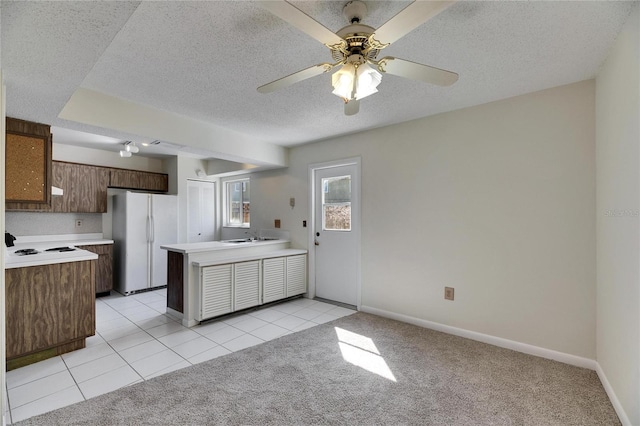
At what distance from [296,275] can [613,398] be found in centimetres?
333

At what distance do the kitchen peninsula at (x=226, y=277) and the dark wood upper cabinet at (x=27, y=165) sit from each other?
4.35 feet

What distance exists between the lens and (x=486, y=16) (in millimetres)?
1622

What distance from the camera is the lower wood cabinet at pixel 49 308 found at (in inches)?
95.0

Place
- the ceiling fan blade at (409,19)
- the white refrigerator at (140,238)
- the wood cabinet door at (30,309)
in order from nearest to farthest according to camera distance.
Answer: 1. the ceiling fan blade at (409,19)
2. the wood cabinet door at (30,309)
3. the white refrigerator at (140,238)

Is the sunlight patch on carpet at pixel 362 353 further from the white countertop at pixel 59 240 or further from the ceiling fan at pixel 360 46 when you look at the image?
the white countertop at pixel 59 240

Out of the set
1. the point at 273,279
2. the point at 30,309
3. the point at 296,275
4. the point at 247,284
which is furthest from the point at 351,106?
the point at 30,309

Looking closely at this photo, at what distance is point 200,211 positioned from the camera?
5832mm

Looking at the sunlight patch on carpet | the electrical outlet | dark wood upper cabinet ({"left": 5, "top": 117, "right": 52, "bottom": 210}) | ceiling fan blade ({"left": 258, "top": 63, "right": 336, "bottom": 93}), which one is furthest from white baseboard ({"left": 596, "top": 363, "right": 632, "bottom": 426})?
dark wood upper cabinet ({"left": 5, "top": 117, "right": 52, "bottom": 210})

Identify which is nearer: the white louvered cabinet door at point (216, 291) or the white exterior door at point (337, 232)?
the white louvered cabinet door at point (216, 291)

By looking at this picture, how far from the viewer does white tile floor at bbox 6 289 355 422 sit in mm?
2109

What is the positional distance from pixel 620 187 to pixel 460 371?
168 centimetres

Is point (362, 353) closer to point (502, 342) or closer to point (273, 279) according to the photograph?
point (502, 342)

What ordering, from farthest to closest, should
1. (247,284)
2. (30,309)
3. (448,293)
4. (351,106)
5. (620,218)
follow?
1. (247,284)
2. (448,293)
3. (30,309)
4. (351,106)
5. (620,218)

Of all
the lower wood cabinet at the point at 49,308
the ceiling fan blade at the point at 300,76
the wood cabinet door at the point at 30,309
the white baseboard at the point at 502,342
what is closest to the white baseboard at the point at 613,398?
the white baseboard at the point at 502,342
